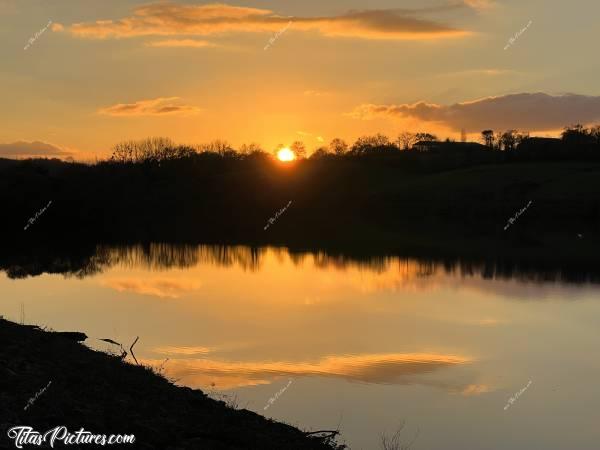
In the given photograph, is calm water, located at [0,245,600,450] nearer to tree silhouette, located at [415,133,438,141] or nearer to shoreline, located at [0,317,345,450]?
shoreline, located at [0,317,345,450]

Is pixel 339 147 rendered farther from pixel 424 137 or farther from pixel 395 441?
pixel 395 441

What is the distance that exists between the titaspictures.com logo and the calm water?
5.24 m

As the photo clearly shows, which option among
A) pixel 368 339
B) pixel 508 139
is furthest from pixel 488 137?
pixel 368 339

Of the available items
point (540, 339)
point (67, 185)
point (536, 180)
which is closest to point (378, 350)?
point (540, 339)

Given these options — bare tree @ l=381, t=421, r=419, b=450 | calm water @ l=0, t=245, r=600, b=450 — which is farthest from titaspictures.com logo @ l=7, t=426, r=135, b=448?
calm water @ l=0, t=245, r=600, b=450

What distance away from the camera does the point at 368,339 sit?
22234mm

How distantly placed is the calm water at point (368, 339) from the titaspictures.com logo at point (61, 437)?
524 cm

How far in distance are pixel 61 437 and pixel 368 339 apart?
577 inches

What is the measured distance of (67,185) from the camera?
305 ft

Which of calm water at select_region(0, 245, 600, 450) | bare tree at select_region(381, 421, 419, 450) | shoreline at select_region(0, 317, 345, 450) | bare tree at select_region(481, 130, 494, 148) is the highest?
bare tree at select_region(481, 130, 494, 148)

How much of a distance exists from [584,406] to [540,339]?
775cm

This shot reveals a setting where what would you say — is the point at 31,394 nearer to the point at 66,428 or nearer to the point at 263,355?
the point at 66,428

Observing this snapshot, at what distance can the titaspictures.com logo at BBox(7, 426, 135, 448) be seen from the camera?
26.1 ft

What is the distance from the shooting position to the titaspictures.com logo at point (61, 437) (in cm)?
795
